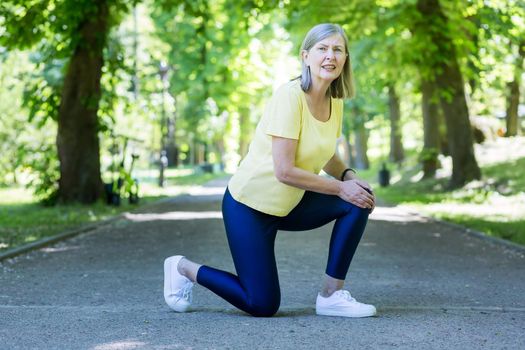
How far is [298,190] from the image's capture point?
5.64 metres

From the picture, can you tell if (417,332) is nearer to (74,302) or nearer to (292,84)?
(292,84)

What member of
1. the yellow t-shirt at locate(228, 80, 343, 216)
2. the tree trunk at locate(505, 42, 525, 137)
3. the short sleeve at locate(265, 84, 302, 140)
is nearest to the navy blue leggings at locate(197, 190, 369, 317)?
the yellow t-shirt at locate(228, 80, 343, 216)

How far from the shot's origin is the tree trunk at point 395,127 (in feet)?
122

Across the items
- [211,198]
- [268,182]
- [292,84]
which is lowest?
[211,198]

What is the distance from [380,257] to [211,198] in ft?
49.2

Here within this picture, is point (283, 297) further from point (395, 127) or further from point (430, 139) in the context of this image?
point (395, 127)

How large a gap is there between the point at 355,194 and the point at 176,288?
138 centimetres

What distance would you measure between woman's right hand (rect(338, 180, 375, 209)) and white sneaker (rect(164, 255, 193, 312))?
1198mm

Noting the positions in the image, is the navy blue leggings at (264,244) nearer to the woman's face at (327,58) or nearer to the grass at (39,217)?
the woman's face at (327,58)

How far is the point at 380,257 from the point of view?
10.4 m

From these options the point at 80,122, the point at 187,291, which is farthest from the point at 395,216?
the point at 187,291

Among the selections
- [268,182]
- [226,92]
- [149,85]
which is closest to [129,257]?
[268,182]

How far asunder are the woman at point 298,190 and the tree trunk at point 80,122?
1360cm

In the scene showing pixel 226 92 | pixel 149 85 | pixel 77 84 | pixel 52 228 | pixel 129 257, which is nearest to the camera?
pixel 129 257
